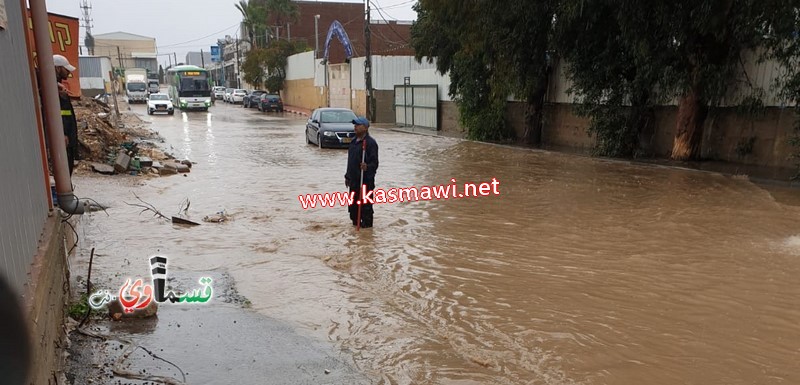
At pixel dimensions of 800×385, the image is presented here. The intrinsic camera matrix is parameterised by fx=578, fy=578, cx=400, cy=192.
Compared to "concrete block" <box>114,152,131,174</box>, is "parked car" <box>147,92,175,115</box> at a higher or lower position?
higher

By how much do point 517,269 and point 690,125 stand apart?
10.7 m

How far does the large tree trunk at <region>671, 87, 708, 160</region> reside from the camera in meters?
15.0

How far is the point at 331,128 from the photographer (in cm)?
2033

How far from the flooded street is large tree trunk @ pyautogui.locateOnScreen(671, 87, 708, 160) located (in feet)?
8.10

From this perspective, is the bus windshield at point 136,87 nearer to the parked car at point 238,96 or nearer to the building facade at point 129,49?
the parked car at point 238,96

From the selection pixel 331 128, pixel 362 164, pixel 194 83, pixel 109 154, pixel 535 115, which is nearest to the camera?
pixel 362 164

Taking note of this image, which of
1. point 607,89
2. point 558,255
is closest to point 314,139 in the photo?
point 607,89

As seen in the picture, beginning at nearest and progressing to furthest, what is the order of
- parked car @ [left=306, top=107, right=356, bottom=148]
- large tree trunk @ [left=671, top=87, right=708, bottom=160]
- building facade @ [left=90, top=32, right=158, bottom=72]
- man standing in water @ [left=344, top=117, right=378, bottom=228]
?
man standing in water @ [left=344, top=117, right=378, bottom=228] < large tree trunk @ [left=671, top=87, right=708, bottom=160] < parked car @ [left=306, top=107, right=356, bottom=148] < building facade @ [left=90, top=32, right=158, bottom=72]

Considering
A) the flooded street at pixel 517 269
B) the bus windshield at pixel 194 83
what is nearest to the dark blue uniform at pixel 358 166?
the flooded street at pixel 517 269

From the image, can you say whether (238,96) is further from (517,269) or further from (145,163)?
(517,269)

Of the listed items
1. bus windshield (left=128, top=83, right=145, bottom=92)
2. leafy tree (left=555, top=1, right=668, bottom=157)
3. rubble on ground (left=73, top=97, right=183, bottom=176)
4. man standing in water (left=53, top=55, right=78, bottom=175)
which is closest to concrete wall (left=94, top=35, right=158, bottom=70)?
bus windshield (left=128, top=83, right=145, bottom=92)

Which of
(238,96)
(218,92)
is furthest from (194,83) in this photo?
(218,92)

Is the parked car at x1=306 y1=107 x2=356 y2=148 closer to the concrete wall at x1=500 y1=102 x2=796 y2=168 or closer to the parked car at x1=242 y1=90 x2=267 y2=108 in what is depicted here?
the concrete wall at x1=500 y1=102 x2=796 y2=168

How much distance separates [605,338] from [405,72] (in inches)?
1236
